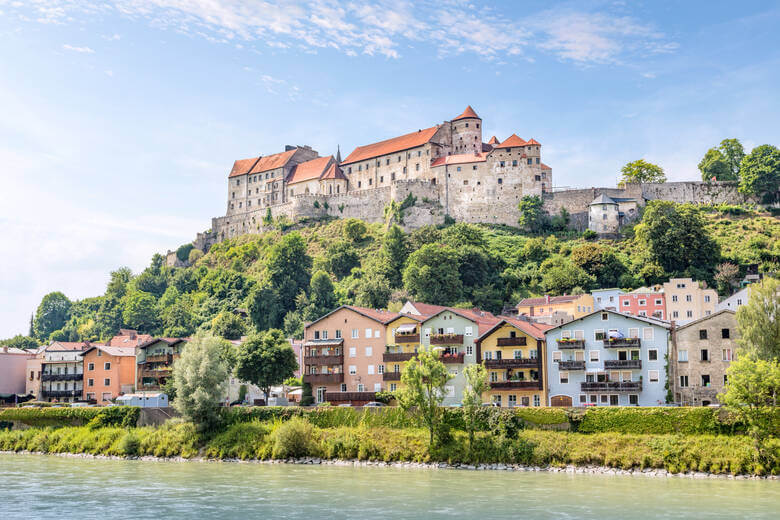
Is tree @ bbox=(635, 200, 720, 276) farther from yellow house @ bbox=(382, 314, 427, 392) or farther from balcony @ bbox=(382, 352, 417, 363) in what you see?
balcony @ bbox=(382, 352, 417, 363)

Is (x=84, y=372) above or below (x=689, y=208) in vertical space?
below

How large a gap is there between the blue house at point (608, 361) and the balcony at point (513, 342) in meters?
1.96

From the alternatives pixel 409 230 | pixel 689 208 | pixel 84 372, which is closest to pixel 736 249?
pixel 689 208

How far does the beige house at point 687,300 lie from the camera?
294 feet

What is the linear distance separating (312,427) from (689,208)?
76.8 m

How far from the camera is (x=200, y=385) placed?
58312 mm

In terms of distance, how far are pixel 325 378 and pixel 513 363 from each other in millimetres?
16550

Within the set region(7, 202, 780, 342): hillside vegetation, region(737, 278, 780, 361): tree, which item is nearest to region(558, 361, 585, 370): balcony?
region(737, 278, 780, 361): tree

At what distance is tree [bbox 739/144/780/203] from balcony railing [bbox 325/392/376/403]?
85.1m

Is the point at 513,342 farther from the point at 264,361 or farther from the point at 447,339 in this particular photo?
the point at 264,361

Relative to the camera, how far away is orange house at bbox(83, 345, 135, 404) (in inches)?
3098

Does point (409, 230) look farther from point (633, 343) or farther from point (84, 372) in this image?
point (633, 343)

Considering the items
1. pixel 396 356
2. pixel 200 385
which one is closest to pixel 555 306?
pixel 396 356

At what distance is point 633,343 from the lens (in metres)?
58.5
